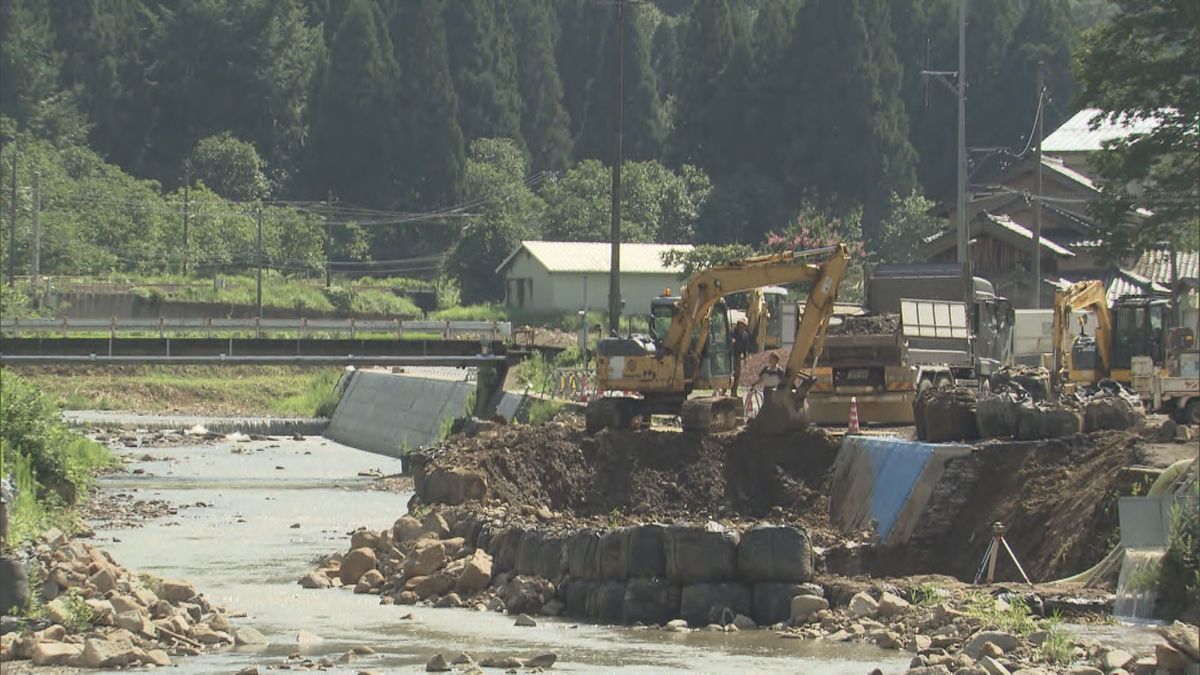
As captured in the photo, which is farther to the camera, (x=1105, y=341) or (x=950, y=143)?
(x=950, y=143)

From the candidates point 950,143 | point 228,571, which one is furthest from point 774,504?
point 950,143

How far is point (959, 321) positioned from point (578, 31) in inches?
4593

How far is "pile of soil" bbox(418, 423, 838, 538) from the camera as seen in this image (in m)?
34.6

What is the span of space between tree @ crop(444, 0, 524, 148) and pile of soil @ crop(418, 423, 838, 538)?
103914 mm

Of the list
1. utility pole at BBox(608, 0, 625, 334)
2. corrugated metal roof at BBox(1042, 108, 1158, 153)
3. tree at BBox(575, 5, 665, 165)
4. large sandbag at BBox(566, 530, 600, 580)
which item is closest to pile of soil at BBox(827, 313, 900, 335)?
utility pole at BBox(608, 0, 625, 334)

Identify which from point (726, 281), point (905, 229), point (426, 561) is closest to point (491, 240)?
point (905, 229)

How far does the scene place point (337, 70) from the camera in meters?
132

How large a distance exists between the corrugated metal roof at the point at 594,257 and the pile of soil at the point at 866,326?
5106cm

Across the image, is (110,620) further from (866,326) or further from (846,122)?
(846,122)

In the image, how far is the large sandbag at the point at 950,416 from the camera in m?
32.3

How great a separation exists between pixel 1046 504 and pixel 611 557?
Answer: 5869 mm

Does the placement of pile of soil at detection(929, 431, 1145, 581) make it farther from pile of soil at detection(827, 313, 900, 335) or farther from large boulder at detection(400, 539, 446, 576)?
pile of soil at detection(827, 313, 900, 335)

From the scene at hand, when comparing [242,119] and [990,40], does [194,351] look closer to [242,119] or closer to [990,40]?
[990,40]

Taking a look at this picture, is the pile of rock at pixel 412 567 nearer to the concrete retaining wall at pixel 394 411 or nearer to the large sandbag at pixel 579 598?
the large sandbag at pixel 579 598
